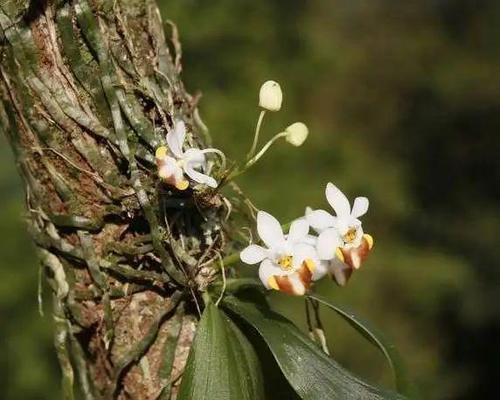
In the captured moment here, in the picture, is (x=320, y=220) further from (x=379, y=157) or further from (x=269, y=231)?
(x=379, y=157)

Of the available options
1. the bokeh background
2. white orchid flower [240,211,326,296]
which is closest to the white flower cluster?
white orchid flower [240,211,326,296]

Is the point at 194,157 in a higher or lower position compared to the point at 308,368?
higher

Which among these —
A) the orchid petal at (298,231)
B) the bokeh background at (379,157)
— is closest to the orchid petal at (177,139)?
the orchid petal at (298,231)

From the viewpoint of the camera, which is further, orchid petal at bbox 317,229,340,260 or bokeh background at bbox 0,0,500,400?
bokeh background at bbox 0,0,500,400

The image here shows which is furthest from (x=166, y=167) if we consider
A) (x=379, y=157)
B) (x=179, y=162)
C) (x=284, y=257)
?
(x=379, y=157)

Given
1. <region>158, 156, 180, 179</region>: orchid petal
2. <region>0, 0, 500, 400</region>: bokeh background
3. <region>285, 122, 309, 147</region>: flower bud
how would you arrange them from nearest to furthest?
<region>158, 156, 180, 179</region>: orchid petal < <region>285, 122, 309, 147</region>: flower bud < <region>0, 0, 500, 400</region>: bokeh background

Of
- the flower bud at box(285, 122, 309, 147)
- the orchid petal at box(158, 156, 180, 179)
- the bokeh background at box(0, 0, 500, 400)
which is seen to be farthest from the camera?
the bokeh background at box(0, 0, 500, 400)

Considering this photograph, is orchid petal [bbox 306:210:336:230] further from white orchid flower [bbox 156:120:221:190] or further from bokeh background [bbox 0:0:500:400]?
bokeh background [bbox 0:0:500:400]
